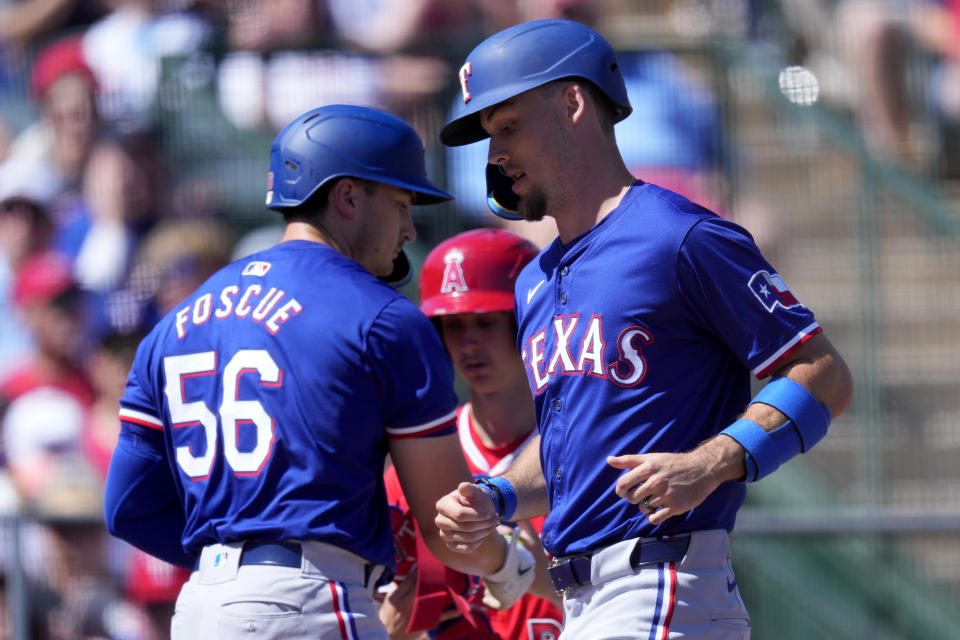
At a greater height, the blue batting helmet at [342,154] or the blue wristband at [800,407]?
the blue batting helmet at [342,154]

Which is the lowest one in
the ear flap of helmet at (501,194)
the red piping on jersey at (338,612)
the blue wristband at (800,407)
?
the red piping on jersey at (338,612)

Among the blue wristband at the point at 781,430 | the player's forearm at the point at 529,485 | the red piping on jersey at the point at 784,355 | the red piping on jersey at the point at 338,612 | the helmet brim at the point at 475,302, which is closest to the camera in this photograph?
the blue wristband at the point at 781,430

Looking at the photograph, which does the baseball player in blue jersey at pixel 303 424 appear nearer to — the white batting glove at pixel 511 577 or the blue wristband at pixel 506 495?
the white batting glove at pixel 511 577

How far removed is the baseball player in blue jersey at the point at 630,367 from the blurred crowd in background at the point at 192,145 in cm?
364

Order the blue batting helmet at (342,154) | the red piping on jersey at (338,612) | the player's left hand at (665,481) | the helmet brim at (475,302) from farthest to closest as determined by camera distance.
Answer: the helmet brim at (475,302), the blue batting helmet at (342,154), the red piping on jersey at (338,612), the player's left hand at (665,481)

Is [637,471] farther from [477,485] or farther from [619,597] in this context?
[477,485]

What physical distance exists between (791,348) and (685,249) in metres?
0.34

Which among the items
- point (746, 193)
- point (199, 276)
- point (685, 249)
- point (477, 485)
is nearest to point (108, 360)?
point (199, 276)

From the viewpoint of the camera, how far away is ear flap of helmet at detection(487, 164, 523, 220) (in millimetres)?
3695

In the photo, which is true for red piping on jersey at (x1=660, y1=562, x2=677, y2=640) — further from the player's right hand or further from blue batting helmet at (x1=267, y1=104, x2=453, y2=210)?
blue batting helmet at (x1=267, y1=104, x2=453, y2=210)

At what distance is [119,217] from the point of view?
788 centimetres

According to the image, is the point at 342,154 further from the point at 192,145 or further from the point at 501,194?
the point at 192,145

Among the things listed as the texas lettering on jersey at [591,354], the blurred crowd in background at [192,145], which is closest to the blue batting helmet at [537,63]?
the texas lettering on jersey at [591,354]

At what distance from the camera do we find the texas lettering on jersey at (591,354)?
3.11 metres
